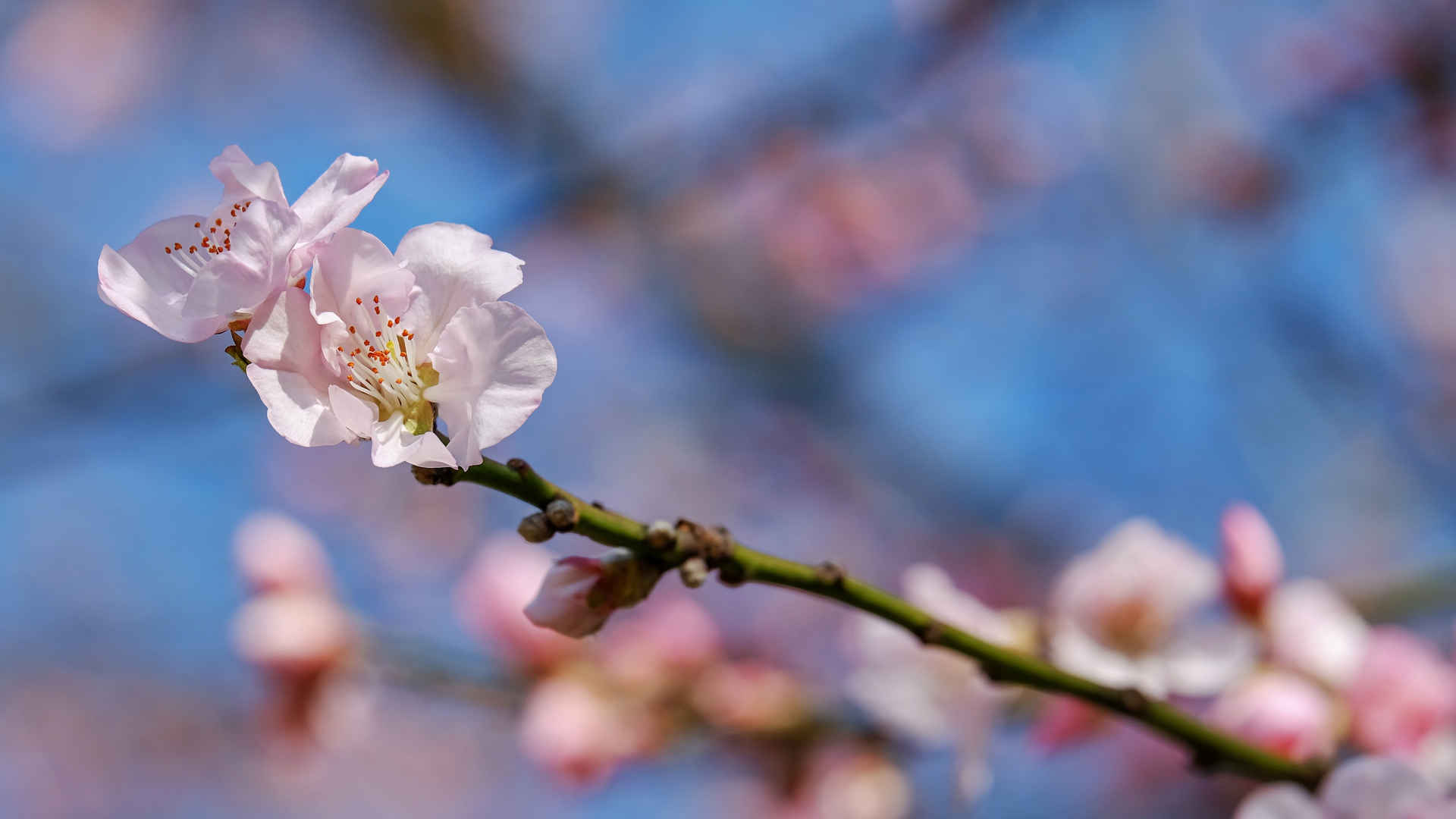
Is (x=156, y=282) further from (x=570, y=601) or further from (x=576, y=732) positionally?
(x=576, y=732)

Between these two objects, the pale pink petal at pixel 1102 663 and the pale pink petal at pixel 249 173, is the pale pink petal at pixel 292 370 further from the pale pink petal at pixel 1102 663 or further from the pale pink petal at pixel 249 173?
the pale pink petal at pixel 1102 663

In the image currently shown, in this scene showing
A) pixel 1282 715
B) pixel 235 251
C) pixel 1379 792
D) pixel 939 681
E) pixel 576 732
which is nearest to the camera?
pixel 235 251

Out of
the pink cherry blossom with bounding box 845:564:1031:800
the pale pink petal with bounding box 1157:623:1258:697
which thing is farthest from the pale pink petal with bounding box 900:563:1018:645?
the pale pink petal with bounding box 1157:623:1258:697

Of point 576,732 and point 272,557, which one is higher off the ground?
point 272,557

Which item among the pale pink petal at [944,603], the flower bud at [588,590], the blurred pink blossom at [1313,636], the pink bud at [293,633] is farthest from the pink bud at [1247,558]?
the pink bud at [293,633]

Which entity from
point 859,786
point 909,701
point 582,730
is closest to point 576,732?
point 582,730

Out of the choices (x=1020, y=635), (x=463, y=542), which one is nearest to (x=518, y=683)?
(x=1020, y=635)
